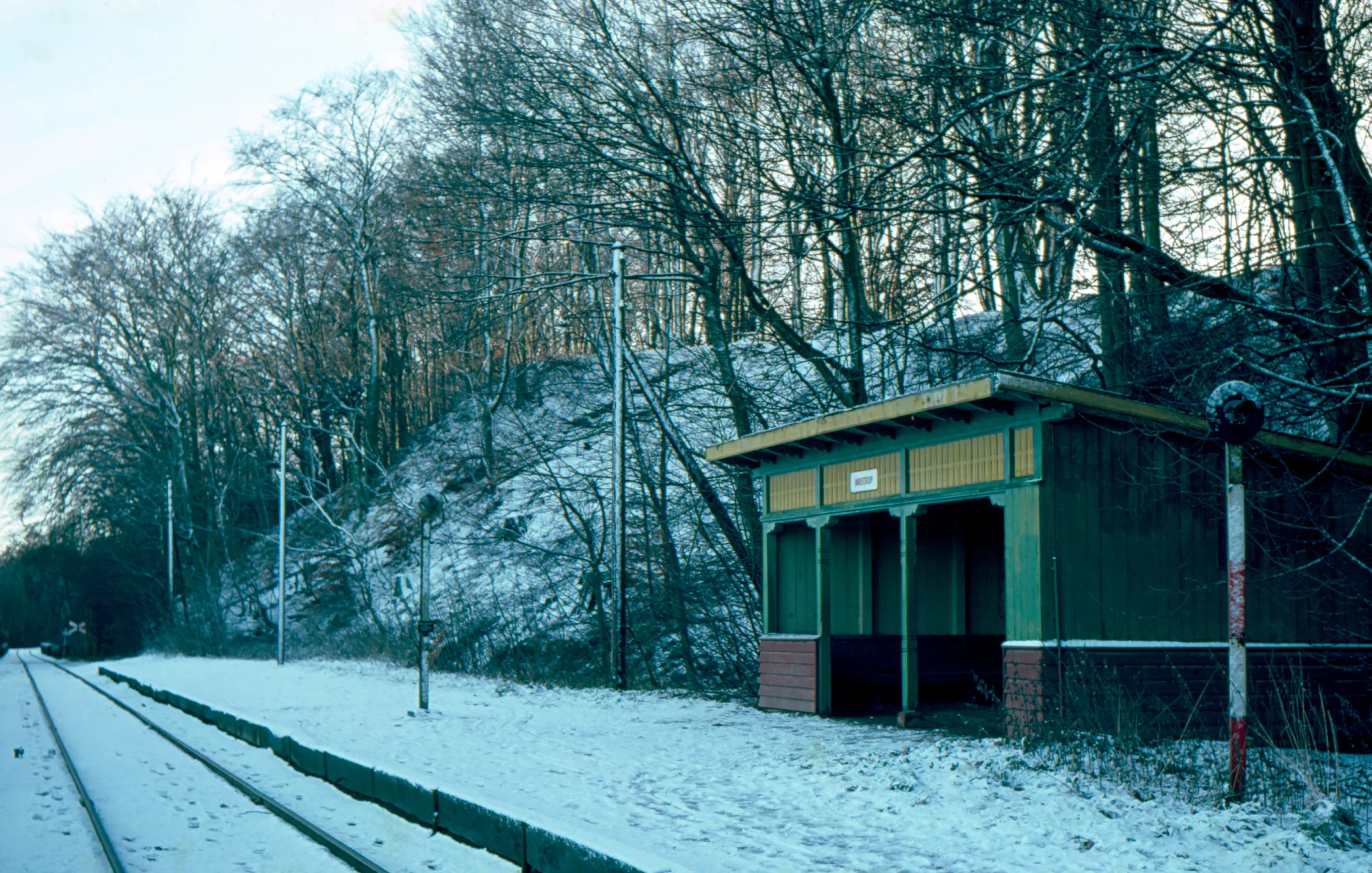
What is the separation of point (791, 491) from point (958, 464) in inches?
137

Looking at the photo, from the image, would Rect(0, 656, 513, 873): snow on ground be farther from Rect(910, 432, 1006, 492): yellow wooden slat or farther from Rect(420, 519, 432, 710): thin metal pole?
Rect(910, 432, 1006, 492): yellow wooden slat

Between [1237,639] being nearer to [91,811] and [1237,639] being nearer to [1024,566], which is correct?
[1024,566]

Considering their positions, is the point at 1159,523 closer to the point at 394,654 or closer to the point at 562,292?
the point at 394,654

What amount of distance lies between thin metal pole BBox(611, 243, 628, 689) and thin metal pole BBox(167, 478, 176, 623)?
32.2 metres

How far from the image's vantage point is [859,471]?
45.9 ft

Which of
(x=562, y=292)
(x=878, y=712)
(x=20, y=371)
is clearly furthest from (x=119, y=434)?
(x=878, y=712)

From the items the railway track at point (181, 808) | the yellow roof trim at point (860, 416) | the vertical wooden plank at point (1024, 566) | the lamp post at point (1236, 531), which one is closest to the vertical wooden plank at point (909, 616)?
the yellow roof trim at point (860, 416)

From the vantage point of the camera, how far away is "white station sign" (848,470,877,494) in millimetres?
13719

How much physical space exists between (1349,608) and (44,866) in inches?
478

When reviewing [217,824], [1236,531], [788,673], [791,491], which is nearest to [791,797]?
[1236,531]

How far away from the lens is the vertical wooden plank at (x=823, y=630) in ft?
47.9

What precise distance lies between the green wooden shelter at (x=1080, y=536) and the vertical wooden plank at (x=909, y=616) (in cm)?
2

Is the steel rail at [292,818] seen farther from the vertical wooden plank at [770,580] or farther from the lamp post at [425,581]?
the vertical wooden plank at [770,580]

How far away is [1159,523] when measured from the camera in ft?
37.8
